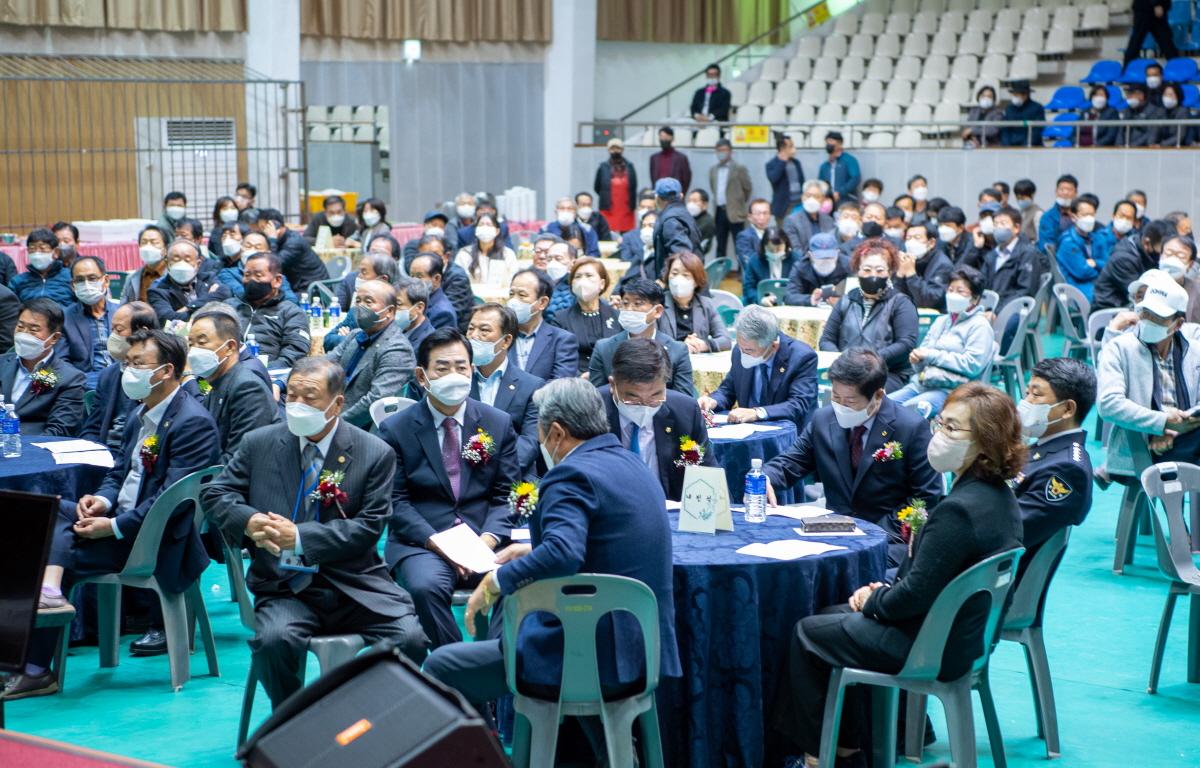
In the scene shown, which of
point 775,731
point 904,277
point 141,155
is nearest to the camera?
point 775,731

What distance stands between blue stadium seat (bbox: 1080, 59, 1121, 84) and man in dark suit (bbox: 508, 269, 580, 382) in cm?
1269

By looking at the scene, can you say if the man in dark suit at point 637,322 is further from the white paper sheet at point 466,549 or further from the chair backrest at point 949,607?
the chair backrest at point 949,607

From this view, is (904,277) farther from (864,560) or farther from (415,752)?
(415,752)

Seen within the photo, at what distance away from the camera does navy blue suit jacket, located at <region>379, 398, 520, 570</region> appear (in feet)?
16.8

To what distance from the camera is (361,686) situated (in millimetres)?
2307

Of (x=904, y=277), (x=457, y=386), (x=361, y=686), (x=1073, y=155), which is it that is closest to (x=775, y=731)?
(x=457, y=386)

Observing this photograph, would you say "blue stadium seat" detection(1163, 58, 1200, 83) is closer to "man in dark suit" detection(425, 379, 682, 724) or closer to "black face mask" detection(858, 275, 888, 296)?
"black face mask" detection(858, 275, 888, 296)

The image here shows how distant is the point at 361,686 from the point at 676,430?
3.18 metres

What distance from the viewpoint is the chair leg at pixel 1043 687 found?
15.6ft

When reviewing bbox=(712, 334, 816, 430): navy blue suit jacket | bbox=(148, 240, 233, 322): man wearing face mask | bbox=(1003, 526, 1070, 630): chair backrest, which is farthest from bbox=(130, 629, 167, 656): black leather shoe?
bbox=(148, 240, 233, 322): man wearing face mask

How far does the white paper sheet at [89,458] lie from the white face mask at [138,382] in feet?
1.31

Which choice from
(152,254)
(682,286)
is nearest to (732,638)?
(682,286)

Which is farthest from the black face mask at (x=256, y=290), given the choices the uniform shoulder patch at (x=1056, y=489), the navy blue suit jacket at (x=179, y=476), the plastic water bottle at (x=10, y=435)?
the uniform shoulder patch at (x=1056, y=489)

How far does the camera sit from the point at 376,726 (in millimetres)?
2221
